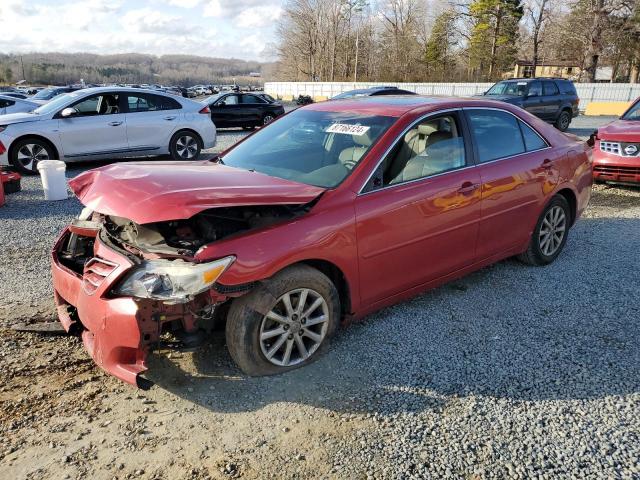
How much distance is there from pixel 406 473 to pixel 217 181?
77.1 inches

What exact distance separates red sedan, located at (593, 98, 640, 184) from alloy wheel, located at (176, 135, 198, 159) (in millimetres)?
8070

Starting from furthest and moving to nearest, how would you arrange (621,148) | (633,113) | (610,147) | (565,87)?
(565,87) < (633,113) < (610,147) < (621,148)

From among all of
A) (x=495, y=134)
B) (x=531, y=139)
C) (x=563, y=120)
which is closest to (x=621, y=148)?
(x=531, y=139)

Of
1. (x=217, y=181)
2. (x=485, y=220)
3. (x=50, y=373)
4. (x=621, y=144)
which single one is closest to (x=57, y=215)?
(x=50, y=373)

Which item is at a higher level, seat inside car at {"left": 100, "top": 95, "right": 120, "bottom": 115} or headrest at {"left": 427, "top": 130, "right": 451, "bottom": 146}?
seat inside car at {"left": 100, "top": 95, "right": 120, "bottom": 115}

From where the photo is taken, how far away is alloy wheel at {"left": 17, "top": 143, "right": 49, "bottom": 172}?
962 centimetres

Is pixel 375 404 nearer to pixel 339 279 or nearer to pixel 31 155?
pixel 339 279

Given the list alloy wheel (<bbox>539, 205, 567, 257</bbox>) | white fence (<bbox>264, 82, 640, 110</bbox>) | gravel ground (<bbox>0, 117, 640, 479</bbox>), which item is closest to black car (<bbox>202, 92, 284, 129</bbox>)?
white fence (<bbox>264, 82, 640, 110</bbox>)

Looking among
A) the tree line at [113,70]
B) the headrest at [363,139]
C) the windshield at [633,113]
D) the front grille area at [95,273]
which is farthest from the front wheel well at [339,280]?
the tree line at [113,70]

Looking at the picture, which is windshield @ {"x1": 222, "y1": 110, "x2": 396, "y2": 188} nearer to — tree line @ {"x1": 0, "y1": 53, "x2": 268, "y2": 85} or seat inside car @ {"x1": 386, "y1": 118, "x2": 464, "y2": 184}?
seat inside car @ {"x1": 386, "y1": 118, "x2": 464, "y2": 184}

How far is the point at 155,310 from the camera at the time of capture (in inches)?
106

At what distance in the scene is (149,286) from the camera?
2.70m

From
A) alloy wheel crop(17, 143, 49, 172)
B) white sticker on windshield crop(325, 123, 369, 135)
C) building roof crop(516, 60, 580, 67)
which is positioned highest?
building roof crop(516, 60, 580, 67)

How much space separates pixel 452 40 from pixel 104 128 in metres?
56.2
